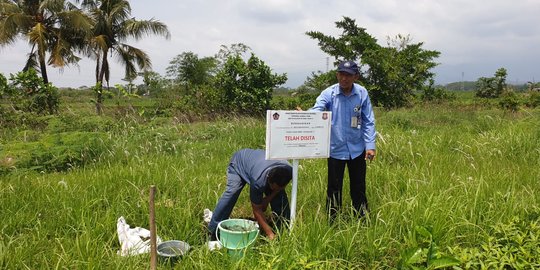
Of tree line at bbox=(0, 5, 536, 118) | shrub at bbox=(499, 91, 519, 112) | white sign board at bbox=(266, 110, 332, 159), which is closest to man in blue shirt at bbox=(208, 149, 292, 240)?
white sign board at bbox=(266, 110, 332, 159)

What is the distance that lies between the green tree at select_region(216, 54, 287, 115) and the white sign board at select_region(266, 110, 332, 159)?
33.6 ft

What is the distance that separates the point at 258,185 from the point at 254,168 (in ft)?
0.62

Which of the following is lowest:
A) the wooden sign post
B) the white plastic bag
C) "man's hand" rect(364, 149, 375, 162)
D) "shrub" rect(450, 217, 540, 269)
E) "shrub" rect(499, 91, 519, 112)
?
the white plastic bag

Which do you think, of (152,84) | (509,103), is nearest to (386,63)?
(509,103)

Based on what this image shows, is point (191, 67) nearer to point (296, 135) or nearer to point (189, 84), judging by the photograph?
point (189, 84)

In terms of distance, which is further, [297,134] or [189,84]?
[189,84]

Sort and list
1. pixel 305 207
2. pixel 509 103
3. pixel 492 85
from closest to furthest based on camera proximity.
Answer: pixel 305 207 → pixel 509 103 → pixel 492 85

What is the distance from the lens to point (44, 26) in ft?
60.0

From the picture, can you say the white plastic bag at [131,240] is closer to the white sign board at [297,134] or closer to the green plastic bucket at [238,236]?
the green plastic bucket at [238,236]

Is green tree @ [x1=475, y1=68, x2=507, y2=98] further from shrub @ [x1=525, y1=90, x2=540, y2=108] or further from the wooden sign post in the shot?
the wooden sign post

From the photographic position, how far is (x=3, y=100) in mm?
11430

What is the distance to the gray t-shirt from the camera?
10.8 ft

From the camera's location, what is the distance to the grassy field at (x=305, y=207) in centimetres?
271

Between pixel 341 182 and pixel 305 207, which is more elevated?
pixel 341 182
